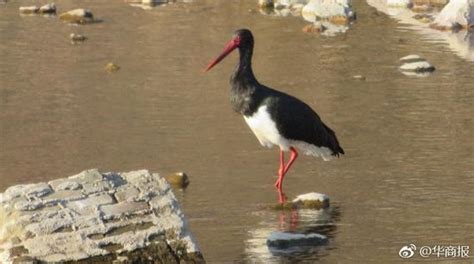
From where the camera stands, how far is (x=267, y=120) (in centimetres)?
1179

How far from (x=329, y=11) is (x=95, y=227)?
15548 millimetres

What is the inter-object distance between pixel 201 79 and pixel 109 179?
835cm

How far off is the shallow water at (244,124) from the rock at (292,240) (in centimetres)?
12

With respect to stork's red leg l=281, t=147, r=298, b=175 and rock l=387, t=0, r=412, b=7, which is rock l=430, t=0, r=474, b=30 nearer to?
rock l=387, t=0, r=412, b=7

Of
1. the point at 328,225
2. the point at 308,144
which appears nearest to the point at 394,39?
the point at 308,144

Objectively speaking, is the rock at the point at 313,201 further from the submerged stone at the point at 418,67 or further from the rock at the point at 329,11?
the rock at the point at 329,11

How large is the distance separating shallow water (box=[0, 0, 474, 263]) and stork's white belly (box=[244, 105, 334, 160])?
0.34m

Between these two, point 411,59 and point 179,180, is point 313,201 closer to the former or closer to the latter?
point 179,180

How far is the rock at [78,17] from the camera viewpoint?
22.9 metres

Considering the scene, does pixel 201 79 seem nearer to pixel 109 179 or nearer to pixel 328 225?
pixel 328 225

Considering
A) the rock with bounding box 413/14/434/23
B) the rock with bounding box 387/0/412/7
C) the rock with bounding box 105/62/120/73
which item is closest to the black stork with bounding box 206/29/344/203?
the rock with bounding box 105/62/120/73

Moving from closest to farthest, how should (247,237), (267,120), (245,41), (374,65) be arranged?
(247,237), (267,120), (245,41), (374,65)

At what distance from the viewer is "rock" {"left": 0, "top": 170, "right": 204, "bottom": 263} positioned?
8.42 metres

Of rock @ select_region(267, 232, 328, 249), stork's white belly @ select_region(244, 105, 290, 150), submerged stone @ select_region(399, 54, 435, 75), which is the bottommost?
submerged stone @ select_region(399, 54, 435, 75)
